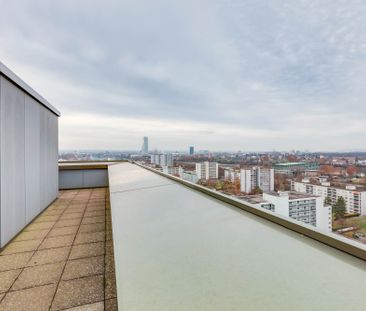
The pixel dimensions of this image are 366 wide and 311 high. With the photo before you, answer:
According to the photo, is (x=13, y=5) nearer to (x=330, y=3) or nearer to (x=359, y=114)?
(x=330, y=3)

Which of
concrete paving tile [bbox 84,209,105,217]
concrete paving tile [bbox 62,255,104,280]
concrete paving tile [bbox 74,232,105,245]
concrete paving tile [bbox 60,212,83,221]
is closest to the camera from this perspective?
concrete paving tile [bbox 62,255,104,280]

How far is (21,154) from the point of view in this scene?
320 centimetres

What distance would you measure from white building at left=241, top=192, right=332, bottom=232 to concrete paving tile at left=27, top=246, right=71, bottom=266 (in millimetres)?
2151

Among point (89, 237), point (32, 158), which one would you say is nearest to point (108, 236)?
point (89, 237)

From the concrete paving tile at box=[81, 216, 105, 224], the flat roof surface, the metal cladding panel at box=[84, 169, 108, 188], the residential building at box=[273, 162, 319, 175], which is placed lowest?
the concrete paving tile at box=[81, 216, 105, 224]

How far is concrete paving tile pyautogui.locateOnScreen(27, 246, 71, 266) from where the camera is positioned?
2.32 metres

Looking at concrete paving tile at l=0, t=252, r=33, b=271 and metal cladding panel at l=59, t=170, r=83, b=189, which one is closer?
concrete paving tile at l=0, t=252, r=33, b=271

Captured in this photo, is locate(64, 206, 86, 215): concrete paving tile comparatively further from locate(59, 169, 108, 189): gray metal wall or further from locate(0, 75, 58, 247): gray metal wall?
locate(59, 169, 108, 189): gray metal wall

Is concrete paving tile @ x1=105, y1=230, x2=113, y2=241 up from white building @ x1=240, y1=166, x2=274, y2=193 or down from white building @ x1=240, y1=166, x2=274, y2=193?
down

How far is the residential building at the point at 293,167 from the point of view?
2307 mm

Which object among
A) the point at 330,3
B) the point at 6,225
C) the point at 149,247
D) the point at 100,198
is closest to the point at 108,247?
the point at 6,225

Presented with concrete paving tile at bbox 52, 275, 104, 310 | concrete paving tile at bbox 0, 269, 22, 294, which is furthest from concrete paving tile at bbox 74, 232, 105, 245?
concrete paving tile at bbox 52, 275, 104, 310

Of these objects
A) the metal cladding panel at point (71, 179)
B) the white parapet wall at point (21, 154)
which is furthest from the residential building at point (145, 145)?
the white parapet wall at point (21, 154)

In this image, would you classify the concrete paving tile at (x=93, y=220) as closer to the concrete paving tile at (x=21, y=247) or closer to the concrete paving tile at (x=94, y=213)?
the concrete paving tile at (x=94, y=213)
